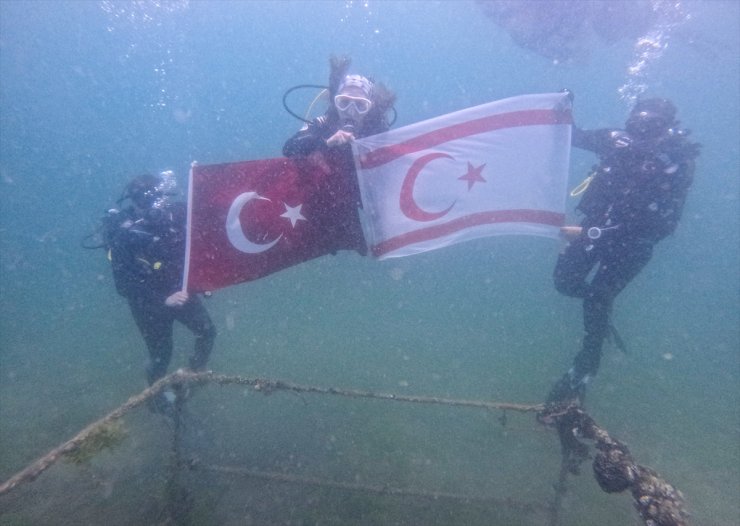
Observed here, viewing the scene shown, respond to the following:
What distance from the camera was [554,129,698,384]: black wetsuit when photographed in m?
5.67

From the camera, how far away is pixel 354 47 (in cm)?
10669

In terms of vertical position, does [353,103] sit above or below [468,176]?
above

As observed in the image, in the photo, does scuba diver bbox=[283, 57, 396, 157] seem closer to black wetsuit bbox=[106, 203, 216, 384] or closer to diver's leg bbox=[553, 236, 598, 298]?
black wetsuit bbox=[106, 203, 216, 384]

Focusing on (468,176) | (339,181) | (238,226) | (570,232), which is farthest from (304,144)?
(570,232)

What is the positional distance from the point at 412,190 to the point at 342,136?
1.09 m

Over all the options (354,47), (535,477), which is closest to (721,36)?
(535,477)

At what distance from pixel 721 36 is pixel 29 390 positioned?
131 feet

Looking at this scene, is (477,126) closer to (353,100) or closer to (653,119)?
(353,100)

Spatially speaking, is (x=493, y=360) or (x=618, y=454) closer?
(x=618, y=454)

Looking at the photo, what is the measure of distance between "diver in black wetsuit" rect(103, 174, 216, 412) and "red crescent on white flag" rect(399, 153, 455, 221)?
310cm

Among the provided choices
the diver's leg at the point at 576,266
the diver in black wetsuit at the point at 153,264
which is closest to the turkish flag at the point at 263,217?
the diver in black wetsuit at the point at 153,264

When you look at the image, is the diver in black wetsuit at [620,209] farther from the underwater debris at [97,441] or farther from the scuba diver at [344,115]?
the underwater debris at [97,441]

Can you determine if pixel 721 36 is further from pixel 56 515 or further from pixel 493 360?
pixel 56 515

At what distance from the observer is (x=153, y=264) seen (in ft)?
20.1
